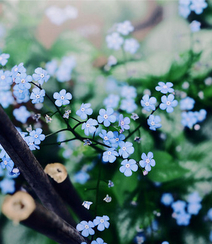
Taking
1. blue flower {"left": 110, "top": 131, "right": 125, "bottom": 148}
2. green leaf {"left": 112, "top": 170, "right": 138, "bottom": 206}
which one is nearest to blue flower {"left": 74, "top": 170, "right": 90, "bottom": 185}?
green leaf {"left": 112, "top": 170, "right": 138, "bottom": 206}

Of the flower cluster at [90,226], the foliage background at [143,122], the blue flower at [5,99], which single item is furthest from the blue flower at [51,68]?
the flower cluster at [90,226]

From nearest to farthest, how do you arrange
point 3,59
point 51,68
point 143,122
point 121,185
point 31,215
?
point 31,215 < point 3,59 < point 143,122 < point 121,185 < point 51,68

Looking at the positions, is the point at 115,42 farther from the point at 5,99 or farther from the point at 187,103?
the point at 5,99

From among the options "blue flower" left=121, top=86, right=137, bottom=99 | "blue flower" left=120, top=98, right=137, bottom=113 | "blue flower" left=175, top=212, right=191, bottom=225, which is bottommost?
"blue flower" left=175, top=212, right=191, bottom=225

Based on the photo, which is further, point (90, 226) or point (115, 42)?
point (115, 42)

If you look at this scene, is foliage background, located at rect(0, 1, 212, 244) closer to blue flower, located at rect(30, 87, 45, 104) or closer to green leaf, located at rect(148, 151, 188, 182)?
green leaf, located at rect(148, 151, 188, 182)

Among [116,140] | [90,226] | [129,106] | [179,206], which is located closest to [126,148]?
[116,140]
